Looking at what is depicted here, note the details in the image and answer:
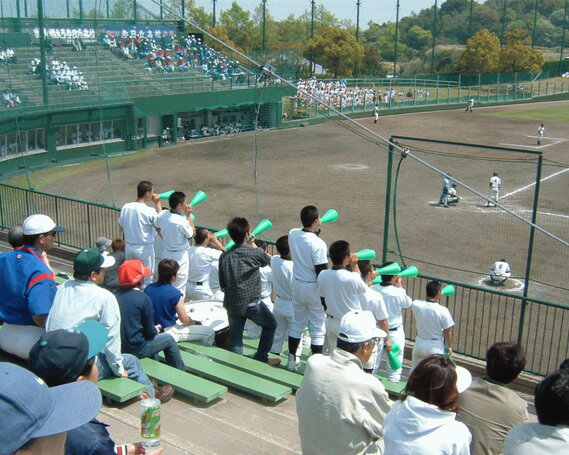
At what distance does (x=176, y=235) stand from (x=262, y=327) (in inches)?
75.3

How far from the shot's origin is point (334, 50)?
56219 mm

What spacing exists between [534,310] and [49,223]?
29.7ft

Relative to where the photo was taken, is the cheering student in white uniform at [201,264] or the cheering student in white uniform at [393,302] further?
the cheering student in white uniform at [201,264]

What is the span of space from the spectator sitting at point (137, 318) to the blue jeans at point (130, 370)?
37cm

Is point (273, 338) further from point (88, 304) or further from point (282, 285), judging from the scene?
point (88, 304)

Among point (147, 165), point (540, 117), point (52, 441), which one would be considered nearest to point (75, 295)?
point (52, 441)

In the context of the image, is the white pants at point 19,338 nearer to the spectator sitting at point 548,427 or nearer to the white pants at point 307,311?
the white pants at point 307,311

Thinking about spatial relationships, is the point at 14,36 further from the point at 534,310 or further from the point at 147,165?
the point at 534,310

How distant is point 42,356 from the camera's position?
2881mm

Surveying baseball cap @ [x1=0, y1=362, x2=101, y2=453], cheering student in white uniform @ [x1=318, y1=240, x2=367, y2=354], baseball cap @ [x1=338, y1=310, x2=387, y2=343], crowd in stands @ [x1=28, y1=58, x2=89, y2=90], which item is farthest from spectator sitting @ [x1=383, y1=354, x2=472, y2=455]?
crowd in stands @ [x1=28, y1=58, x2=89, y2=90]

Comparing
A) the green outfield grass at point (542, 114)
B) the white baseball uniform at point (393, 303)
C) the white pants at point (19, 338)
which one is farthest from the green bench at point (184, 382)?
the green outfield grass at point (542, 114)

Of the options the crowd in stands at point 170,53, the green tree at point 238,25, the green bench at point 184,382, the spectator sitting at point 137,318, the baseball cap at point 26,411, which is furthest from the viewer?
the green tree at point 238,25

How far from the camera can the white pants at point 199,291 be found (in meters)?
8.39

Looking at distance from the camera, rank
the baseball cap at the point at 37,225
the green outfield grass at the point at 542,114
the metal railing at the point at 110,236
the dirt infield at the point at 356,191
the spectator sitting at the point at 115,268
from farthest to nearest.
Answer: the green outfield grass at the point at 542,114, the dirt infield at the point at 356,191, the metal railing at the point at 110,236, the spectator sitting at the point at 115,268, the baseball cap at the point at 37,225
